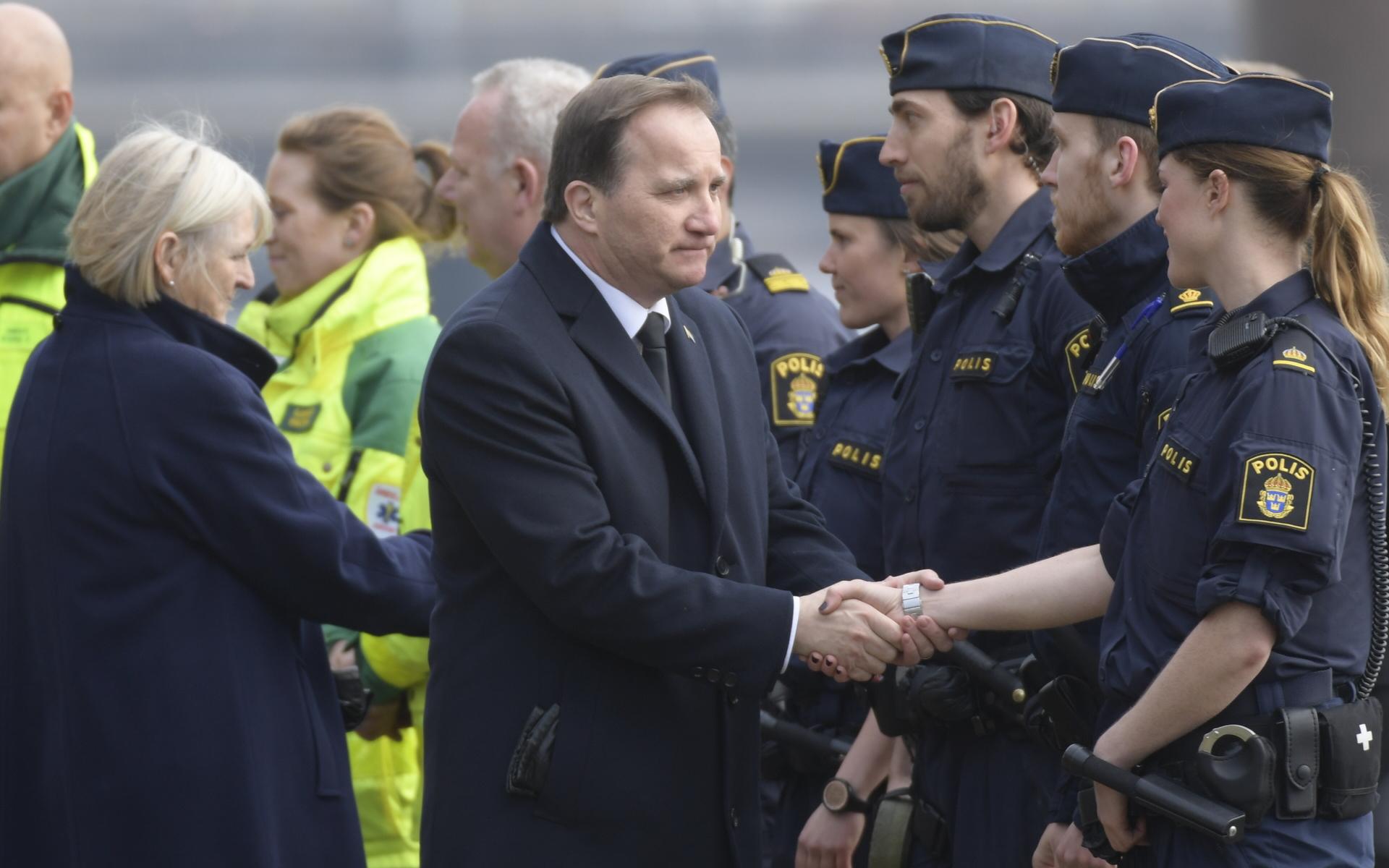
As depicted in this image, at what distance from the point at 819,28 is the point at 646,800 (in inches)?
313

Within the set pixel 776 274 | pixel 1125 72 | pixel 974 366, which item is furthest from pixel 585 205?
pixel 776 274

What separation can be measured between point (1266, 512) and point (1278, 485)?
1.7 inches

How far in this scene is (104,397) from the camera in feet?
11.1

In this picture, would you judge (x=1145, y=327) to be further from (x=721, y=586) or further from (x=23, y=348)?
(x=23, y=348)

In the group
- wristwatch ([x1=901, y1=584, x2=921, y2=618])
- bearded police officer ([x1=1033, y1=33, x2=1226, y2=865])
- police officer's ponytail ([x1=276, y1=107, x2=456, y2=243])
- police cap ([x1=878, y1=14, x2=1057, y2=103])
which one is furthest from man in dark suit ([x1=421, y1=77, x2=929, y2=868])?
police officer's ponytail ([x1=276, y1=107, x2=456, y2=243])

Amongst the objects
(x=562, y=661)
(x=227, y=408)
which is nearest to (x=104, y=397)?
(x=227, y=408)

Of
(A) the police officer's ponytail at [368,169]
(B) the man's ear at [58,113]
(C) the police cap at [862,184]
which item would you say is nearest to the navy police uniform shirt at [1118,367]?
(C) the police cap at [862,184]

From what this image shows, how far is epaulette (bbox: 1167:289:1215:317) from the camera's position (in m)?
3.14

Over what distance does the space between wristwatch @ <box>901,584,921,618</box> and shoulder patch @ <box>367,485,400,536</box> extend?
1.67 metres

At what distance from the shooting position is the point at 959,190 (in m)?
3.84

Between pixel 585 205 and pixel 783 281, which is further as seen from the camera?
pixel 783 281

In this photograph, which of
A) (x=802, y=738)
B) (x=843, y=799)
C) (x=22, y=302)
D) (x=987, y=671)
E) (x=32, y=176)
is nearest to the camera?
(x=987, y=671)

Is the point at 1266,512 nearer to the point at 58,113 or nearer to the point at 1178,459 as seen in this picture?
the point at 1178,459

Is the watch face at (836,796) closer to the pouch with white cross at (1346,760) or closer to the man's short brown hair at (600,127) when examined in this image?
the pouch with white cross at (1346,760)
